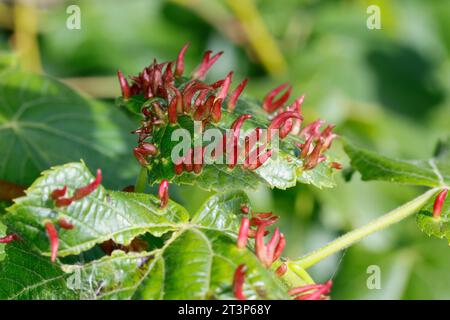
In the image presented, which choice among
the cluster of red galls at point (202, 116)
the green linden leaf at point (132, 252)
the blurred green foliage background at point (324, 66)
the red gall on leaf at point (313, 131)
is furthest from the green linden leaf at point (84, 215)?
the blurred green foliage background at point (324, 66)

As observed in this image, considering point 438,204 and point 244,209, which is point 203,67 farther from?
point 438,204

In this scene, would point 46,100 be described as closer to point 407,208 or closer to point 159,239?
point 159,239

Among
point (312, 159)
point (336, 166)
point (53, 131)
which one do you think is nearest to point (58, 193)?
point (312, 159)

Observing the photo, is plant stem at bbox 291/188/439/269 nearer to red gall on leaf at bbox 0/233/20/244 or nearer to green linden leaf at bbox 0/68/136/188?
red gall on leaf at bbox 0/233/20/244

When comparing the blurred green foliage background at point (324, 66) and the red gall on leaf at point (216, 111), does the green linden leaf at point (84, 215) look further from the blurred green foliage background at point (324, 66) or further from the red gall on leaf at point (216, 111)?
the blurred green foliage background at point (324, 66)

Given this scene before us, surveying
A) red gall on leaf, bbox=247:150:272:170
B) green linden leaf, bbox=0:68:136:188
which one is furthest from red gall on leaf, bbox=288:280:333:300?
green linden leaf, bbox=0:68:136:188

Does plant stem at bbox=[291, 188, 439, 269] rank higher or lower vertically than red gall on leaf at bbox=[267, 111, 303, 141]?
lower
